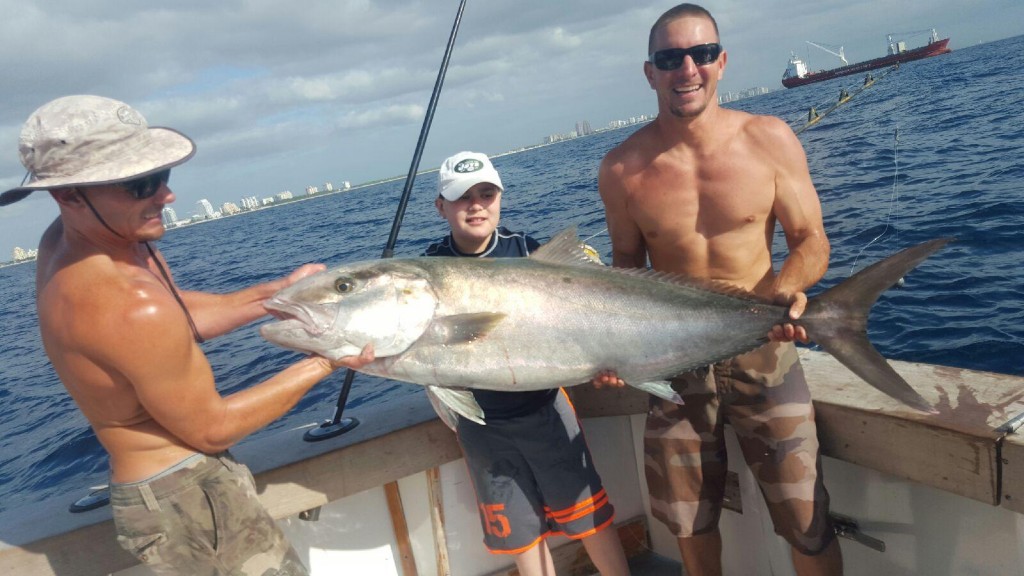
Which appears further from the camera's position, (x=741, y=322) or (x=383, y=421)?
(x=383, y=421)

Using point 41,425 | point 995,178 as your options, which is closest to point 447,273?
point 41,425

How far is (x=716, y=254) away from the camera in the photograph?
3180mm

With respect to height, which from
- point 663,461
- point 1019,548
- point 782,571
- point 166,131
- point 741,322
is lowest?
point 782,571

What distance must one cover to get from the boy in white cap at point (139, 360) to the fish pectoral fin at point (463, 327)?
31 cm

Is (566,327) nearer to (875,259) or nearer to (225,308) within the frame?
(225,308)

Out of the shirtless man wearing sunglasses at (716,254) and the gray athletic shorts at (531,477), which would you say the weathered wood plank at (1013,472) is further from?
the gray athletic shorts at (531,477)

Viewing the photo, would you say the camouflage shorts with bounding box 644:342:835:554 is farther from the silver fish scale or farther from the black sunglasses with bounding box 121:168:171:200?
the black sunglasses with bounding box 121:168:171:200

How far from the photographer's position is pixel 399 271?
2.74 m

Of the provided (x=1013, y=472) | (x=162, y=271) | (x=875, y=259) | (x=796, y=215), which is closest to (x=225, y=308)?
(x=162, y=271)

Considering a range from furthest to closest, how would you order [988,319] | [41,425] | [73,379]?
[41,425] < [988,319] < [73,379]

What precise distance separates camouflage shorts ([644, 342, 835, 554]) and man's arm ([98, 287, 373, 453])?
156cm

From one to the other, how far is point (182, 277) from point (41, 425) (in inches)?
648

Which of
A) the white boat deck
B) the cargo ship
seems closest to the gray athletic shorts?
the white boat deck

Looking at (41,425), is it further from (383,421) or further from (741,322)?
(741,322)
